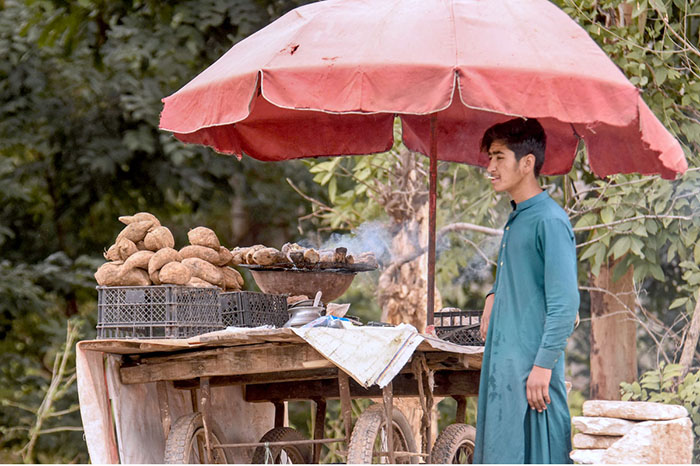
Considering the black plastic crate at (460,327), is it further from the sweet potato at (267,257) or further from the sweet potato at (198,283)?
the sweet potato at (198,283)

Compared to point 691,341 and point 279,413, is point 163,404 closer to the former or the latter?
point 279,413

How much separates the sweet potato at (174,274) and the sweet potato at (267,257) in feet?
2.16

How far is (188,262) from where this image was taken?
5.07 metres

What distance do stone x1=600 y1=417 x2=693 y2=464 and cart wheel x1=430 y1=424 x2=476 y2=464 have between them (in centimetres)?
91

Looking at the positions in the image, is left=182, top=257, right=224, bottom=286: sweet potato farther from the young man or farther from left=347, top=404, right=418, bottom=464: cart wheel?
the young man

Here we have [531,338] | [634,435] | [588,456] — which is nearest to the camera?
[531,338]

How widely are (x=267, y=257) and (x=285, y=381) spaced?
67 cm

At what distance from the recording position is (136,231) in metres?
5.00

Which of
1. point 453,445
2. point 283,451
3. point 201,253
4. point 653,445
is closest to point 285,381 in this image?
point 283,451

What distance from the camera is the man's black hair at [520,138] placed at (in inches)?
169

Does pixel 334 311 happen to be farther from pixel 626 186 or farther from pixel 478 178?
pixel 478 178

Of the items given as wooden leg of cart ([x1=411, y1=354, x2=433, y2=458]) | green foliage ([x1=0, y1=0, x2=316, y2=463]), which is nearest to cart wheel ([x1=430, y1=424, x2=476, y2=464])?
wooden leg of cart ([x1=411, y1=354, x2=433, y2=458])

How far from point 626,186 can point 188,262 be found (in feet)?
12.6

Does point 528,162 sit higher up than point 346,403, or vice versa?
point 528,162
